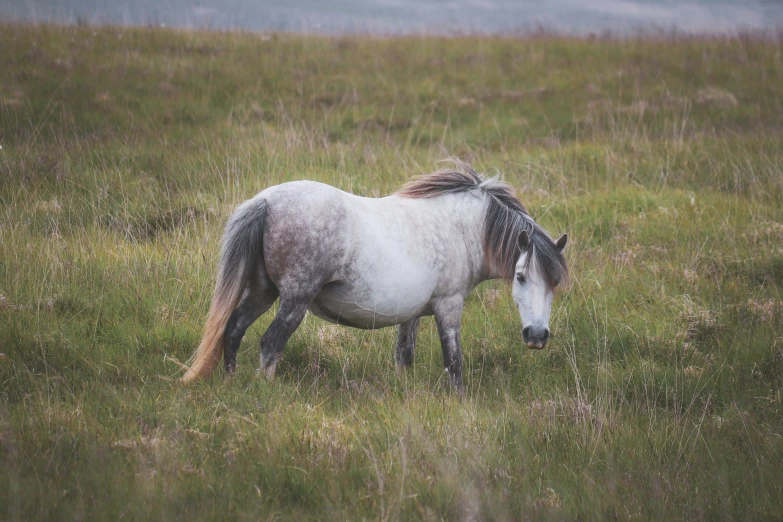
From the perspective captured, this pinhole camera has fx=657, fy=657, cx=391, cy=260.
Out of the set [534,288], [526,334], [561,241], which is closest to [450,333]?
[526,334]

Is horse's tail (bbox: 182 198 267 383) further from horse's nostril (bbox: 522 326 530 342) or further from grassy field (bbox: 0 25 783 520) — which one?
horse's nostril (bbox: 522 326 530 342)

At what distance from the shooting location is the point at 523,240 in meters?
5.02

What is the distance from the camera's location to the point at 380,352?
5910mm

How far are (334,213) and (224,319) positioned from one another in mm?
1088

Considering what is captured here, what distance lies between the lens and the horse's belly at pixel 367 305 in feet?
15.9

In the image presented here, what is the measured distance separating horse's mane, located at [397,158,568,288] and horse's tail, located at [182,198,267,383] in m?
1.37

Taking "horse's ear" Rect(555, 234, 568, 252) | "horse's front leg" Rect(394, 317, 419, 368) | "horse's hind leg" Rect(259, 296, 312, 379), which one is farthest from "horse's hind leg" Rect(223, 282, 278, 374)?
"horse's ear" Rect(555, 234, 568, 252)

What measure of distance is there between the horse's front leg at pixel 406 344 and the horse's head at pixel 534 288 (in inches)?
40.6

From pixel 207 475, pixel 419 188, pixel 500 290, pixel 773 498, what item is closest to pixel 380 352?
pixel 419 188

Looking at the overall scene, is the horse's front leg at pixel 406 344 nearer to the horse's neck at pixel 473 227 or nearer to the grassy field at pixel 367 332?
the grassy field at pixel 367 332

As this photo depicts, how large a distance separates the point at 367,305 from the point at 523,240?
1.29 metres

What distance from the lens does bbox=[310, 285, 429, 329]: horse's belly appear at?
4.86 metres

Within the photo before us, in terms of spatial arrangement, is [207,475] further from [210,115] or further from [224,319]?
[210,115]

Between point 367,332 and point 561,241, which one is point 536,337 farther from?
point 367,332
